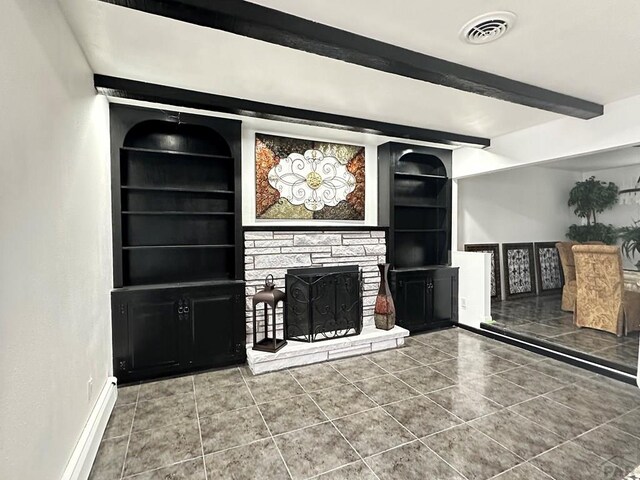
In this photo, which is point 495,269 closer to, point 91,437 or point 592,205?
point 592,205

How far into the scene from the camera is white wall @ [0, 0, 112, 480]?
1.22 meters

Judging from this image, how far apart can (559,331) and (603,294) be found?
27.6 inches

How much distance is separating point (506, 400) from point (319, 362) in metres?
1.78

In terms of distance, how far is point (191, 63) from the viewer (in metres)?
2.28

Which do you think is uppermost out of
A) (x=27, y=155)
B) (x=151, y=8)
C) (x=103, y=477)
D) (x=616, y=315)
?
(x=151, y=8)

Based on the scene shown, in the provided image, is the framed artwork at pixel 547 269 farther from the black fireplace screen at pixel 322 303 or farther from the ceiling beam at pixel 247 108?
the black fireplace screen at pixel 322 303

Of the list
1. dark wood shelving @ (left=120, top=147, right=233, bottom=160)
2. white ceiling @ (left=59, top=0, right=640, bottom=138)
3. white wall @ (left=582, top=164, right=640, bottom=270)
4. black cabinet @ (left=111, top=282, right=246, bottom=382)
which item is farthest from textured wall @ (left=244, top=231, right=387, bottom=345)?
white wall @ (left=582, top=164, right=640, bottom=270)

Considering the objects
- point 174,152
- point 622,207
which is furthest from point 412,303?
point 622,207

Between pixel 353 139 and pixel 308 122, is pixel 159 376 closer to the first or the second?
pixel 308 122

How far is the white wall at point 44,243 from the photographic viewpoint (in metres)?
1.22

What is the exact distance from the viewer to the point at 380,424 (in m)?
2.41

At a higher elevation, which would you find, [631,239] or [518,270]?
[631,239]

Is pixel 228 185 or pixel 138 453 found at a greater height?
pixel 228 185

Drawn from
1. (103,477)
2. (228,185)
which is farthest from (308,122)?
(103,477)
